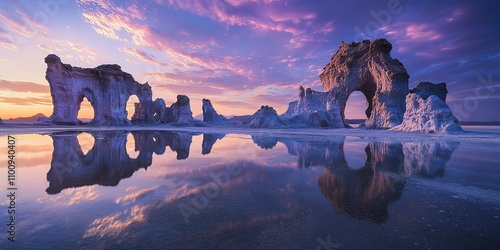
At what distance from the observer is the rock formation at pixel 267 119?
40594 millimetres

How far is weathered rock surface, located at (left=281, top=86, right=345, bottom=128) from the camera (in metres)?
39.9

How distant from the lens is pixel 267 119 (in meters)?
41.4

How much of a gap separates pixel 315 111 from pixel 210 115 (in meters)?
29.5

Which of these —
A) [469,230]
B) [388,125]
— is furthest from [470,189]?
[388,125]

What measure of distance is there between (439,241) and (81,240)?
15.8 ft

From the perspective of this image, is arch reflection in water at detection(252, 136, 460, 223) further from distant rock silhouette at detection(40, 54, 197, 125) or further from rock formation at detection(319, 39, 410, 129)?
distant rock silhouette at detection(40, 54, 197, 125)

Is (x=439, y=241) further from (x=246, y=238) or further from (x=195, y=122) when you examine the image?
(x=195, y=122)

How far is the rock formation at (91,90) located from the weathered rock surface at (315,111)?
37.2 meters

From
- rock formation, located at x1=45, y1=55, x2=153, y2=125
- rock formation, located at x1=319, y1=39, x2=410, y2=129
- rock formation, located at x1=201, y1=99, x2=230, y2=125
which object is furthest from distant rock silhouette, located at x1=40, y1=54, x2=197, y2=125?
rock formation, located at x1=319, y1=39, x2=410, y2=129

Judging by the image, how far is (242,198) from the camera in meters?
4.45

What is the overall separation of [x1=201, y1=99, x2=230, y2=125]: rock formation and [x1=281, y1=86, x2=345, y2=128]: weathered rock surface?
71.0 ft

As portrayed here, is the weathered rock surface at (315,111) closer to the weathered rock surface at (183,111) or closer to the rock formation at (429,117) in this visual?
the rock formation at (429,117)

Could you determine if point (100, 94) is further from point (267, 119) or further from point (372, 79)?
point (372, 79)

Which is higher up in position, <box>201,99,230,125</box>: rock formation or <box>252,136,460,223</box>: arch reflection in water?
<box>201,99,230,125</box>: rock formation
